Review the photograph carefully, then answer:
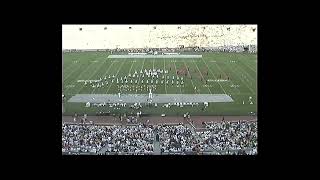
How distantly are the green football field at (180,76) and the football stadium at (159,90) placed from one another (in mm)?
54

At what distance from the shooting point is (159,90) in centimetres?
2866

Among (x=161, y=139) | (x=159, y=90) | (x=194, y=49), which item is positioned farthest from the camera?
(x=194, y=49)

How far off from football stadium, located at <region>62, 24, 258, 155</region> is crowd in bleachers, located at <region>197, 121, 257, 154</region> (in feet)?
0.11

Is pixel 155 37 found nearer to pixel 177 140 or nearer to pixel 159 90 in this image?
pixel 159 90

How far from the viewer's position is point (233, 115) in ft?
77.4

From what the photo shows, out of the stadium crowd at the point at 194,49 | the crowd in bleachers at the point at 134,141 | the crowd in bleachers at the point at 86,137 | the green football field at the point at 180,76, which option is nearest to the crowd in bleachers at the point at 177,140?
the crowd in bleachers at the point at 134,141

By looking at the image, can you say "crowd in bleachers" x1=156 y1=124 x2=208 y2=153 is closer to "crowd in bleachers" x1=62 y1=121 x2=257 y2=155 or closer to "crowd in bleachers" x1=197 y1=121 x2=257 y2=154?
"crowd in bleachers" x1=62 y1=121 x2=257 y2=155

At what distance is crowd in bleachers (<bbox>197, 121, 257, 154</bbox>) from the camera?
658 inches

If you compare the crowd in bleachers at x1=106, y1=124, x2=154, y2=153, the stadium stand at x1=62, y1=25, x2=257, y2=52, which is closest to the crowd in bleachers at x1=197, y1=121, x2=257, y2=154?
the crowd in bleachers at x1=106, y1=124, x2=154, y2=153

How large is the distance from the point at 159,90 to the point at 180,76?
15.4 feet

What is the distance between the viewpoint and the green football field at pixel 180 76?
24.4 m

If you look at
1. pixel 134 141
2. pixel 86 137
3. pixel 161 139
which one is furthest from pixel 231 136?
pixel 86 137

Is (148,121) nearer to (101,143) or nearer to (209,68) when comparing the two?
(101,143)

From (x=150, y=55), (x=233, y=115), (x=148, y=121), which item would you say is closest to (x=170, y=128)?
(x=148, y=121)
